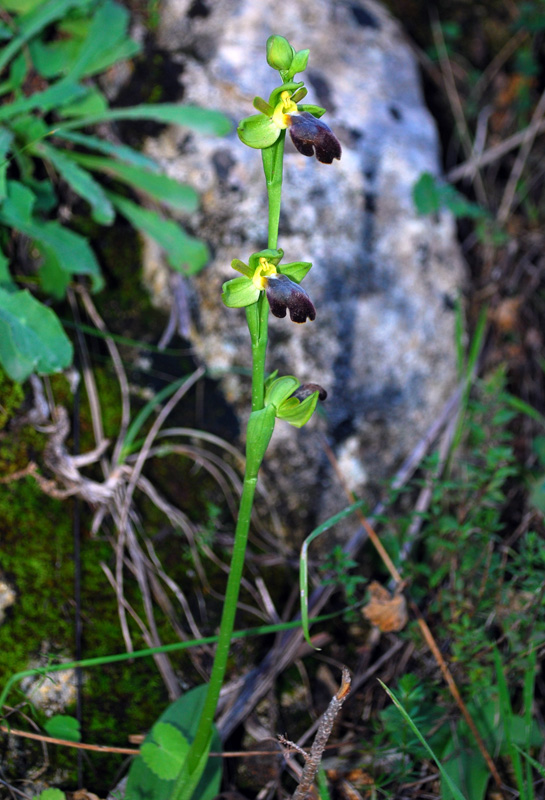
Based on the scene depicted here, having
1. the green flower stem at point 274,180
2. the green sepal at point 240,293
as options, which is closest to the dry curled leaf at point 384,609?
the green sepal at point 240,293

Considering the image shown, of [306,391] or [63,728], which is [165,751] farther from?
[306,391]

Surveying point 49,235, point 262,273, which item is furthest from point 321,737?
point 49,235

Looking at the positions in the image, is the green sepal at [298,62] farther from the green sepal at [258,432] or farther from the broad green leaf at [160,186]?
the broad green leaf at [160,186]

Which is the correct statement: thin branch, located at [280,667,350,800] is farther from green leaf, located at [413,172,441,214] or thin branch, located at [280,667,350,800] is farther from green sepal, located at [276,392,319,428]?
green leaf, located at [413,172,441,214]

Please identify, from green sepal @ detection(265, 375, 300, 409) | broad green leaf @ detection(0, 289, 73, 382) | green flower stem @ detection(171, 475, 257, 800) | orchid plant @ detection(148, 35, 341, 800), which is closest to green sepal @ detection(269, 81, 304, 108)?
orchid plant @ detection(148, 35, 341, 800)

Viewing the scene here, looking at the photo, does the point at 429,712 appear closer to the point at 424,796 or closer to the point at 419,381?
the point at 424,796
